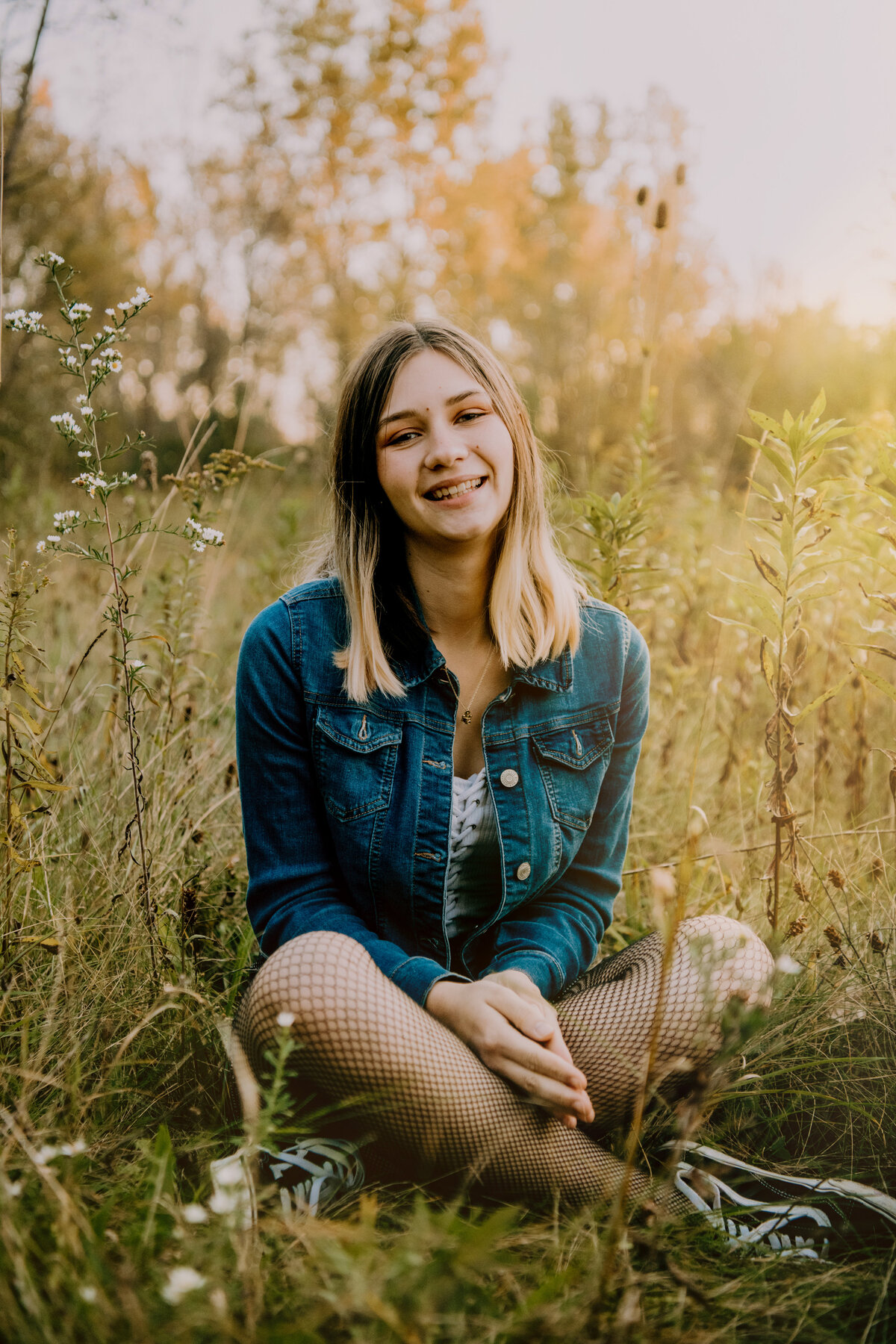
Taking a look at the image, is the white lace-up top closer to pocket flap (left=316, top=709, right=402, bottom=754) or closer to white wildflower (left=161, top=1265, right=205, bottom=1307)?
pocket flap (left=316, top=709, right=402, bottom=754)

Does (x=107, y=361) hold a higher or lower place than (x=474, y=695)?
higher

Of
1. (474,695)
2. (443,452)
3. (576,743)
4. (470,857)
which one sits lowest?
(470,857)

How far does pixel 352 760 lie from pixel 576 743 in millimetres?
496

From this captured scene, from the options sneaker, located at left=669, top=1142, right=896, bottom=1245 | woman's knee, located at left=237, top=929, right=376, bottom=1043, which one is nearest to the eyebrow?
woman's knee, located at left=237, top=929, right=376, bottom=1043

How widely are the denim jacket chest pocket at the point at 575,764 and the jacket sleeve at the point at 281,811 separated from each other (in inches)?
18.1

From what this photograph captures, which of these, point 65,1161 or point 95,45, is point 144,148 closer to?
point 95,45

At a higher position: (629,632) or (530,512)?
(530,512)

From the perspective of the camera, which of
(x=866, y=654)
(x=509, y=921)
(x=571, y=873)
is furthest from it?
(x=866, y=654)

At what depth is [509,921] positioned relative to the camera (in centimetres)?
182

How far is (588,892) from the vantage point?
192 centimetres

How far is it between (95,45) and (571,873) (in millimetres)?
4324

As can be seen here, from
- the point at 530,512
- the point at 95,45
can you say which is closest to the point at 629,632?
the point at 530,512

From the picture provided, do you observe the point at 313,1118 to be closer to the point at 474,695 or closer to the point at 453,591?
the point at 474,695

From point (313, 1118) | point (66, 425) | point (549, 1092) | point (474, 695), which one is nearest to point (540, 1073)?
point (549, 1092)
